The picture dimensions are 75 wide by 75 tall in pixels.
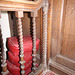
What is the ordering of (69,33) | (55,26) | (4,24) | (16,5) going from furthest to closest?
1. (4,24)
2. (55,26)
3. (69,33)
4. (16,5)

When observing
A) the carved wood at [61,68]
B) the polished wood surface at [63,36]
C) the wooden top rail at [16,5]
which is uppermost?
the wooden top rail at [16,5]

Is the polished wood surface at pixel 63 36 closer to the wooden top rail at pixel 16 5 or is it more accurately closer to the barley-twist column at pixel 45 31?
the barley-twist column at pixel 45 31

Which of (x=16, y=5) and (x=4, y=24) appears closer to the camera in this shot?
(x=16, y=5)

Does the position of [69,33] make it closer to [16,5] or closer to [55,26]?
[55,26]

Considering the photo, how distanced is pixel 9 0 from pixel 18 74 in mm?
1278

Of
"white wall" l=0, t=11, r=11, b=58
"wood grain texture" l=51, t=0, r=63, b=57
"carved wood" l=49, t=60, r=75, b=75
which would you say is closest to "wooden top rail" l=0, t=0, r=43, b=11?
"wood grain texture" l=51, t=0, r=63, b=57

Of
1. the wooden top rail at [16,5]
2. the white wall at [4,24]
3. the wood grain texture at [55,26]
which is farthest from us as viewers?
the white wall at [4,24]

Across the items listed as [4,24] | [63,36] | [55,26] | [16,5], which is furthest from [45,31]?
[4,24]

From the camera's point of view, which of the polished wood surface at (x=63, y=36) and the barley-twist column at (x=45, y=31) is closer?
the polished wood surface at (x=63, y=36)

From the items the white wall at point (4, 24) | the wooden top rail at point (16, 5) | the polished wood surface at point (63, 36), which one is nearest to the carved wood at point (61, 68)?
the polished wood surface at point (63, 36)

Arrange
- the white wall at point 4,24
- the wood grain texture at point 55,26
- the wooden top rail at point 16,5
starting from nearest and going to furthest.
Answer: the wooden top rail at point 16,5
the wood grain texture at point 55,26
the white wall at point 4,24

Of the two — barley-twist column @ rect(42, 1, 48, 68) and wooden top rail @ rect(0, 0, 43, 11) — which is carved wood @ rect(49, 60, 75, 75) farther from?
wooden top rail @ rect(0, 0, 43, 11)

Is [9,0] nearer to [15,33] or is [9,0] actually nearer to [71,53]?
[71,53]

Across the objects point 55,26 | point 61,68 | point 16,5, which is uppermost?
point 16,5
